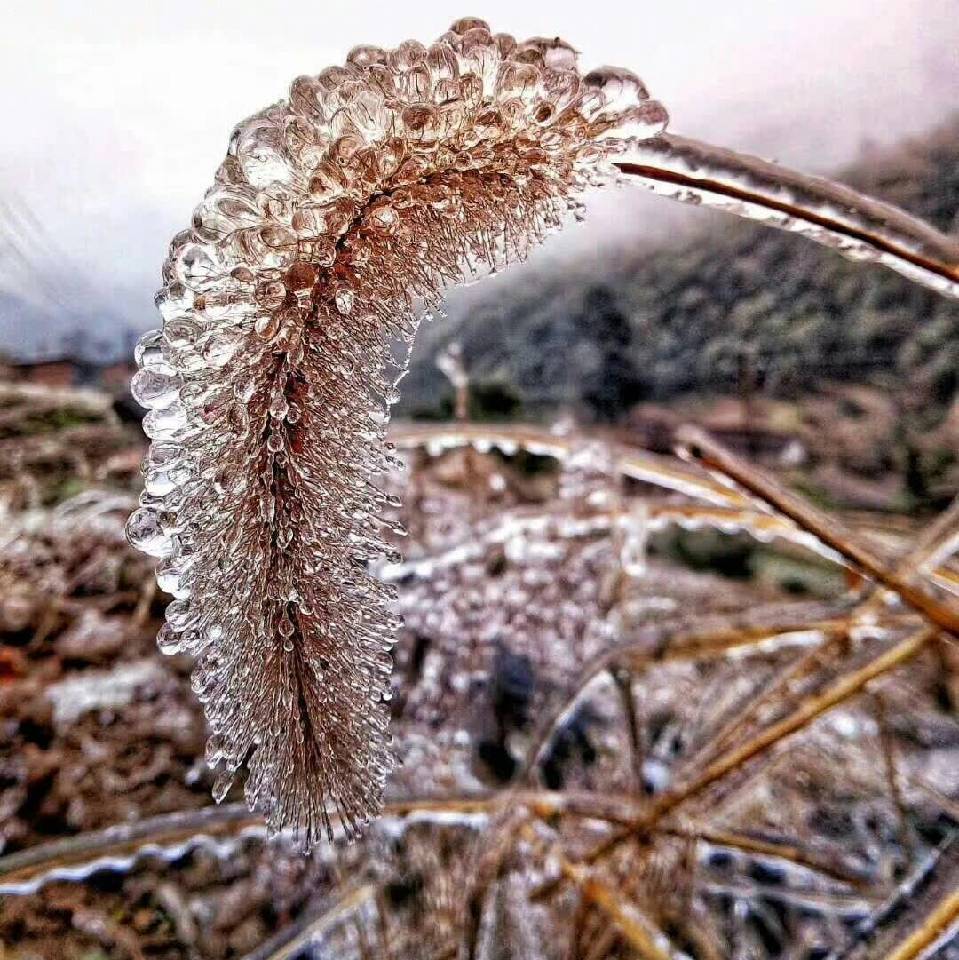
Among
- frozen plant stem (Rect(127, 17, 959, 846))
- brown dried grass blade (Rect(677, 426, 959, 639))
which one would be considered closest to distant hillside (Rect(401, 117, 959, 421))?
brown dried grass blade (Rect(677, 426, 959, 639))

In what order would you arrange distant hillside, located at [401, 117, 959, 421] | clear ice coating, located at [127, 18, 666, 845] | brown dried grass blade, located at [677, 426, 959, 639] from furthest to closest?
1. distant hillside, located at [401, 117, 959, 421]
2. brown dried grass blade, located at [677, 426, 959, 639]
3. clear ice coating, located at [127, 18, 666, 845]

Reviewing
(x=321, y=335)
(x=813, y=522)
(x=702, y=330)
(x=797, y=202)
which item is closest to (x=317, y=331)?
(x=321, y=335)

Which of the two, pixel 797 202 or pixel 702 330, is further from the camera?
pixel 702 330

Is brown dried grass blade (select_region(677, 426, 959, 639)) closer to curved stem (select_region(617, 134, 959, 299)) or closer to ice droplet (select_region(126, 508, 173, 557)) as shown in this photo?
curved stem (select_region(617, 134, 959, 299))

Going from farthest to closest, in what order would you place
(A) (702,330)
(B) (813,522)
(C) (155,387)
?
(A) (702,330), (B) (813,522), (C) (155,387)

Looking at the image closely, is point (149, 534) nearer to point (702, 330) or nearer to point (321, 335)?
point (321, 335)

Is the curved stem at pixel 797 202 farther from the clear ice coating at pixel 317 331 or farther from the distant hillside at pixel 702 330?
the distant hillside at pixel 702 330

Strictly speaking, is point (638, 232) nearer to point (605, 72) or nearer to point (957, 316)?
point (957, 316)

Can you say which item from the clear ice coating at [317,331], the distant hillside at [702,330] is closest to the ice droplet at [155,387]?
the clear ice coating at [317,331]
